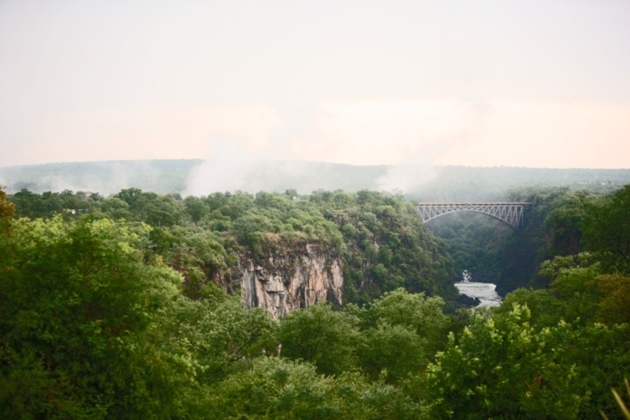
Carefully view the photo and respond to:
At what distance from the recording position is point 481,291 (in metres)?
121

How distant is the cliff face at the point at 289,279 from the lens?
63.9 metres

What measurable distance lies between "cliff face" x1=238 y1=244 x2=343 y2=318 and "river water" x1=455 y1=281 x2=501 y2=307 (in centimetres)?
3103

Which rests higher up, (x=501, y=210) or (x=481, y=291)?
(x=501, y=210)

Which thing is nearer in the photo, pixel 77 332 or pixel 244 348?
pixel 77 332

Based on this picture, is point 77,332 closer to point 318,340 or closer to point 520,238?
point 318,340

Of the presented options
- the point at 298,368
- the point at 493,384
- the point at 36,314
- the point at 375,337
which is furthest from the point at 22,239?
the point at 375,337

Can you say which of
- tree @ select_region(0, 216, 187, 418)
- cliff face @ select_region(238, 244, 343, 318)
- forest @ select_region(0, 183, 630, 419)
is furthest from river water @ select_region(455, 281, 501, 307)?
tree @ select_region(0, 216, 187, 418)

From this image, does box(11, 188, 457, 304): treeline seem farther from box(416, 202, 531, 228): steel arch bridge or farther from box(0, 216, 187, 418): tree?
box(0, 216, 187, 418): tree

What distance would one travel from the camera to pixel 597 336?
1861cm

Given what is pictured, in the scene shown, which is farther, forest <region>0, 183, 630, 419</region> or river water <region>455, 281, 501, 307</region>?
river water <region>455, 281, 501, 307</region>

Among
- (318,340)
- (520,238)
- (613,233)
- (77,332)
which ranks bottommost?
(520,238)

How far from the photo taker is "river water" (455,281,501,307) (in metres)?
109

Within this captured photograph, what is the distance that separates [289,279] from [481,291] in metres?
60.7

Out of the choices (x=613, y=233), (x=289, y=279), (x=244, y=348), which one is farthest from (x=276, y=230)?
(x=613, y=233)
